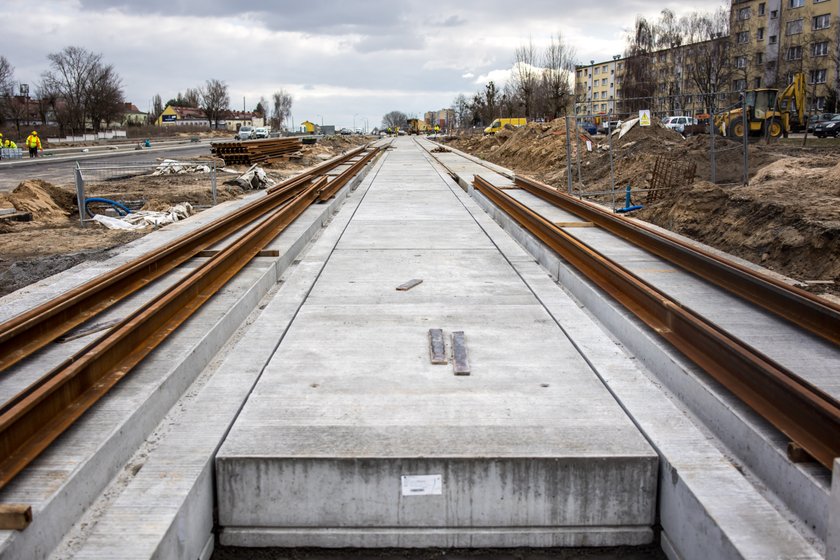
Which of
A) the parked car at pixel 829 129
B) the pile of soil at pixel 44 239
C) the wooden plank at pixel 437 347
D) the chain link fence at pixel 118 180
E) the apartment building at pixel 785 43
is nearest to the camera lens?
the wooden plank at pixel 437 347

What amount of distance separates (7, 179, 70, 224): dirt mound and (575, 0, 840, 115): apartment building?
58222mm

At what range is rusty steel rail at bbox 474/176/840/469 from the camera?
13.0ft

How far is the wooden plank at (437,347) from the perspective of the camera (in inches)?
236

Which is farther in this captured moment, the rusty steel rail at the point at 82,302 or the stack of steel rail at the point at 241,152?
the stack of steel rail at the point at 241,152

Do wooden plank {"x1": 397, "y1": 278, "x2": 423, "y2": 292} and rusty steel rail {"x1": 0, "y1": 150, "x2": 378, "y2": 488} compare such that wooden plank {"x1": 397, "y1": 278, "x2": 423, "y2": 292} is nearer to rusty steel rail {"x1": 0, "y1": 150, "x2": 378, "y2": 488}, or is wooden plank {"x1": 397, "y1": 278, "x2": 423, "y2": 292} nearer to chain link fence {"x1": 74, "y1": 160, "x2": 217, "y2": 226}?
rusty steel rail {"x1": 0, "y1": 150, "x2": 378, "y2": 488}

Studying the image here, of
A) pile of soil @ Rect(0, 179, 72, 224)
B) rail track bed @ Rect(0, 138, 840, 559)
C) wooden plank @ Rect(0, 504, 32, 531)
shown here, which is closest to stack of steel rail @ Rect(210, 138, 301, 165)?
pile of soil @ Rect(0, 179, 72, 224)

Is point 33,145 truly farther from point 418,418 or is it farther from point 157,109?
point 157,109

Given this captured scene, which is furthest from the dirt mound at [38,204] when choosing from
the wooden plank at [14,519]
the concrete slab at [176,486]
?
the wooden plank at [14,519]

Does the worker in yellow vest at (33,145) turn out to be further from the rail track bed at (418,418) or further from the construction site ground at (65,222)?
the rail track bed at (418,418)

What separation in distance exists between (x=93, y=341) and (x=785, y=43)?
9202 centimetres

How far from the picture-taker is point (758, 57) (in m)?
87.4

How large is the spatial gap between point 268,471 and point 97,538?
3.26 ft

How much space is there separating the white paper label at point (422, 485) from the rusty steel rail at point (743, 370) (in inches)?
79.7

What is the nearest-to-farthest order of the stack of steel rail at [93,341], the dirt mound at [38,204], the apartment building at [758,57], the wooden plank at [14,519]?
the wooden plank at [14,519], the stack of steel rail at [93,341], the dirt mound at [38,204], the apartment building at [758,57]
